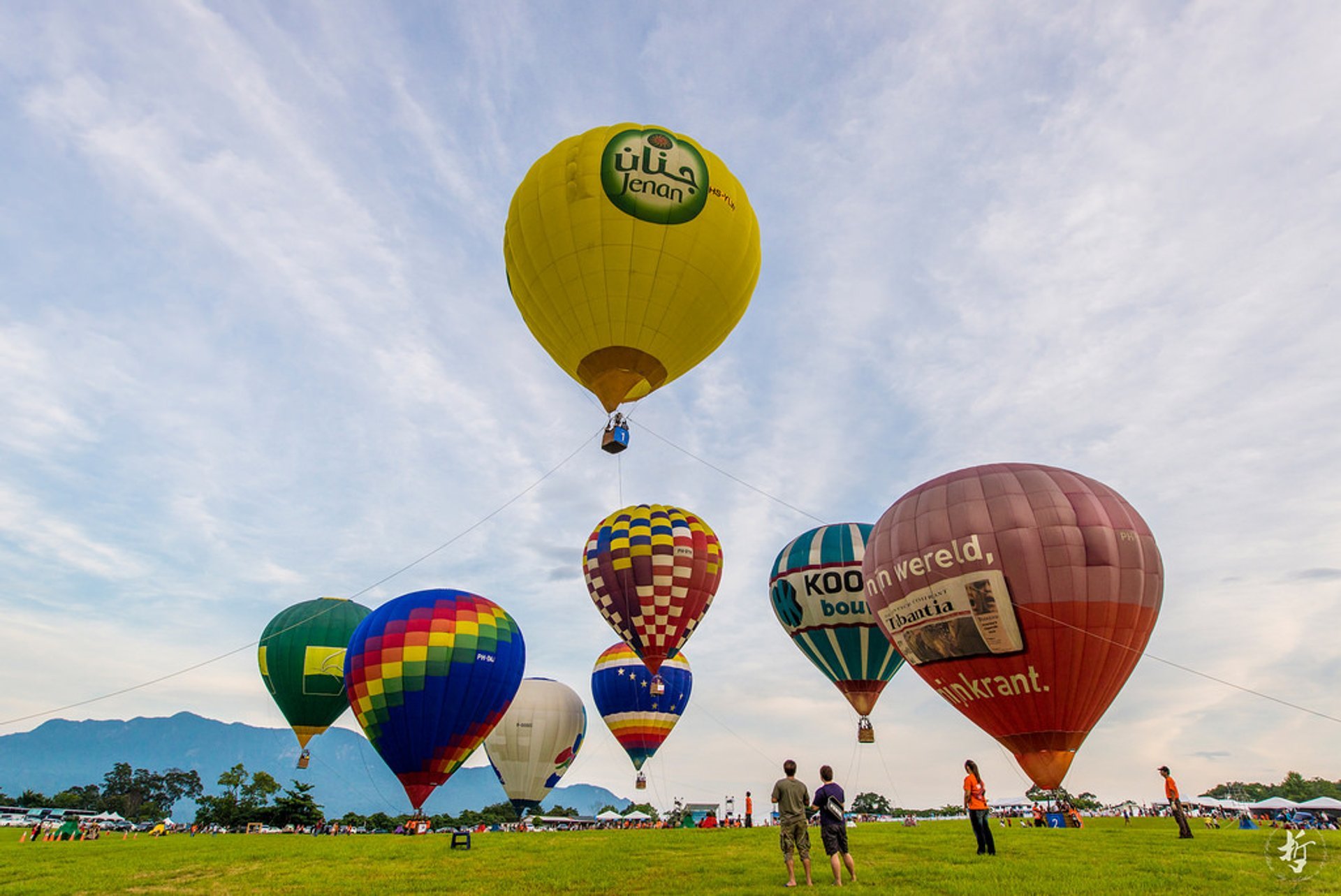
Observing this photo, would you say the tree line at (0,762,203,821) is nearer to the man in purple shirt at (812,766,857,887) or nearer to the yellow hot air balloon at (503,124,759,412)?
the yellow hot air balloon at (503,124,759,412)

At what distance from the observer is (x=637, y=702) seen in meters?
42.4

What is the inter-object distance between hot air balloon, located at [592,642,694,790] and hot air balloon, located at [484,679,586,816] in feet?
14.7

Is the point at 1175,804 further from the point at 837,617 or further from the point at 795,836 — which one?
the point at 837,617

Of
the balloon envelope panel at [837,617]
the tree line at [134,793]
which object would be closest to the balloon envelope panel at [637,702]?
the balloon envelope panel at [837,617]

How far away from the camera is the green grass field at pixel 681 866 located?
9078mm

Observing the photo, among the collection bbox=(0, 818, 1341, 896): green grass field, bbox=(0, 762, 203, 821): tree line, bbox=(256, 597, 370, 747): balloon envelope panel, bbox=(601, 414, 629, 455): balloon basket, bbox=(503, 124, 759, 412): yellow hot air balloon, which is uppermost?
bbox=(503, 124, 759, 412): yellow hot air balloon

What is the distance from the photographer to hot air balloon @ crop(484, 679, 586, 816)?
46594 mm

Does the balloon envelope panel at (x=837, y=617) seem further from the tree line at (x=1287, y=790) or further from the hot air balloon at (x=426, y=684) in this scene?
the tree line at (x=1287, y=790)

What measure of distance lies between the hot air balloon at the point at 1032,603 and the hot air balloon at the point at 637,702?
24995 mm

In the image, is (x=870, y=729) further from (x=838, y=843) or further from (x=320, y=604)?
(x=320, y=604)

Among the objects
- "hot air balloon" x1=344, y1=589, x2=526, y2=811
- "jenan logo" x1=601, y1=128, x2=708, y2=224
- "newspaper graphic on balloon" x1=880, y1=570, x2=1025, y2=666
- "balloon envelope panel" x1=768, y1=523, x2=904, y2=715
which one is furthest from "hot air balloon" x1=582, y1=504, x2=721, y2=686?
"jenan logo" x1=601, y1=128, x2=708, y2=224

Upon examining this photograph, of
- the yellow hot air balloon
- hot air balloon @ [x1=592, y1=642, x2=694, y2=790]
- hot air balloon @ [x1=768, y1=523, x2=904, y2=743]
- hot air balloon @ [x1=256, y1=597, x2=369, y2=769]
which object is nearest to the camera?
the yellow hot air balloon

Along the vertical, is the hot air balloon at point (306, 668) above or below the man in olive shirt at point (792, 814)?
above

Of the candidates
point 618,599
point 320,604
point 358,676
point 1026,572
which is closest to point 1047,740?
point 1026,572
